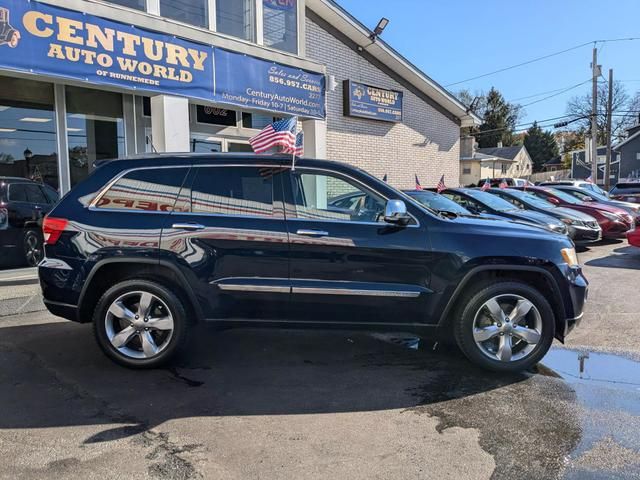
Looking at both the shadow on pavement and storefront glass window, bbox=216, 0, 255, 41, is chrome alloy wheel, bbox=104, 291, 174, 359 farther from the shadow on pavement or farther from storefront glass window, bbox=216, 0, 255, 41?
storefront glass window, bbox=216, 0, 255, 41

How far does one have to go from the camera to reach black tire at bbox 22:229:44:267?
809 centimetres

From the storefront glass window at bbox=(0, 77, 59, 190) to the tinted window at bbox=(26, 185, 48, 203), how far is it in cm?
71

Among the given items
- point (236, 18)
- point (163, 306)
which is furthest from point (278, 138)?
point (236, 18)

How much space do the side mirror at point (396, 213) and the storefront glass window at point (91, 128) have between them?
734 centimetres

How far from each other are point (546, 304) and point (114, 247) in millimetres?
3759

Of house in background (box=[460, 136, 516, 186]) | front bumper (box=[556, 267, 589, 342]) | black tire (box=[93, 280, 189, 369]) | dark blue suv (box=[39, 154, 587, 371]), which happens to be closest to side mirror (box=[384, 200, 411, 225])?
dark blue suv (box=[39, 154, 587, 371])

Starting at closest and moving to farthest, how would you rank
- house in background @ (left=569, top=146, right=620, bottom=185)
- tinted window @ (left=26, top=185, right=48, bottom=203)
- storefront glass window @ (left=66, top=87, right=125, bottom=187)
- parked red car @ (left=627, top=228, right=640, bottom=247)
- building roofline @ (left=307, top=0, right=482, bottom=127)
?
tinted window @ (left=26, top=185, right=48, bottom=203), storefront glass window @ (left=66, top=87, right=125, bottom=187), parked red car @ (left=627, top=228, right=640, bottom=247), building roofline @ (left=307, top=0, right=482, bottom=127), house in background @ (left=569, top=146, right=620, bottom=185)

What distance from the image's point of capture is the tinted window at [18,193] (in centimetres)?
796

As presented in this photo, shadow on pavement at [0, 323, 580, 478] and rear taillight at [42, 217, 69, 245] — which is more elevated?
rear taillight at [42, 217, 69, 245]

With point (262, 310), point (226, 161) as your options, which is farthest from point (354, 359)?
point (226, 161)

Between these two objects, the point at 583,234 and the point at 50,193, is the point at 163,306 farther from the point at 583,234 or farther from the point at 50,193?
the point at 583,234

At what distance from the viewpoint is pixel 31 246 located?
8.20m

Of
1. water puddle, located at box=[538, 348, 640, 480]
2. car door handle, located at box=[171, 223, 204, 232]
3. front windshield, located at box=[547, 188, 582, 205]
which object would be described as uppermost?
front windshield, located at box=[547, 188, 582, 205]

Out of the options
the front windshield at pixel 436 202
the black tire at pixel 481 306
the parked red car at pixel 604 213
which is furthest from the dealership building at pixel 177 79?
the black tire at pixel 481 306
